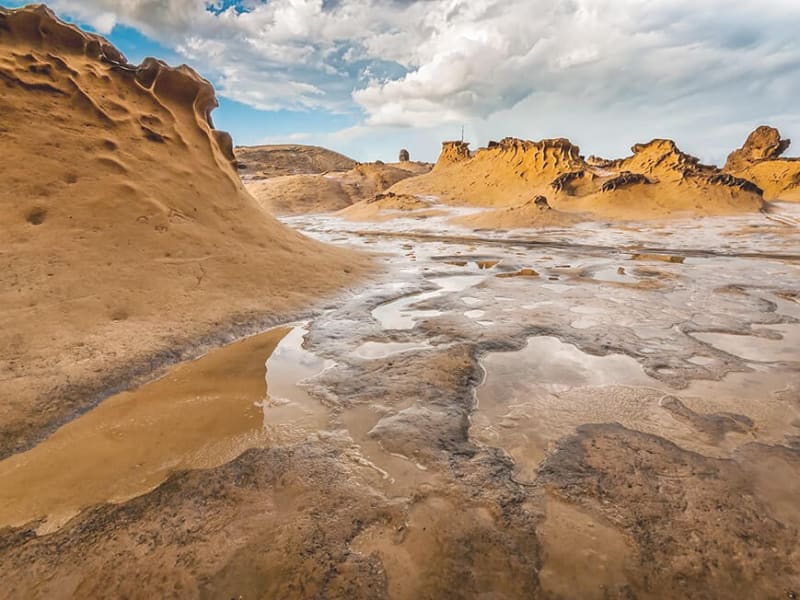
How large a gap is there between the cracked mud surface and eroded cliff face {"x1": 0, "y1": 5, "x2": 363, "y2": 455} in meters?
0.37

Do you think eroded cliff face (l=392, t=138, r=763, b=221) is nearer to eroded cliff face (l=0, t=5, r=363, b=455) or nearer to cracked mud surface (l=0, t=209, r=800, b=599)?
eroded cliff face (l=0, t=5, r=363, b=455)

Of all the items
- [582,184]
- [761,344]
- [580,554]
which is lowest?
[761,344]

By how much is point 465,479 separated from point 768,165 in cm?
2774

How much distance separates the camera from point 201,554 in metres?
1.24

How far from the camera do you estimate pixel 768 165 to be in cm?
2083

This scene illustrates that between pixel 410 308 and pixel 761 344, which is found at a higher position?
pixel 410 308

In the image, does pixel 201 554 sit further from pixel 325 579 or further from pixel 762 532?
pixel 762 532

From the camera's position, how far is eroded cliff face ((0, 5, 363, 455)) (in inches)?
89.6

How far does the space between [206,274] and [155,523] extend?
8.13 feet

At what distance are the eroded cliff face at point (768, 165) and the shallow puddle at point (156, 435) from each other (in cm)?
2497

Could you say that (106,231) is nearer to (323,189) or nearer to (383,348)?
(383,348)

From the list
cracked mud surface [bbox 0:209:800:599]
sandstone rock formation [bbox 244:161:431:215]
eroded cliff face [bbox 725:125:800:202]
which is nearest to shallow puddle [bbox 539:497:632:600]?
cracked mud surface [bbox 0:209:800:599]

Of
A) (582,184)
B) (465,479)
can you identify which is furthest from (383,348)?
(582,184)

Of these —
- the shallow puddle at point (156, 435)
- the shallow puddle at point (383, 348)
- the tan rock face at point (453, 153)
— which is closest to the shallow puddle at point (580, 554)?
the shallow puddle at point (156, 435)
